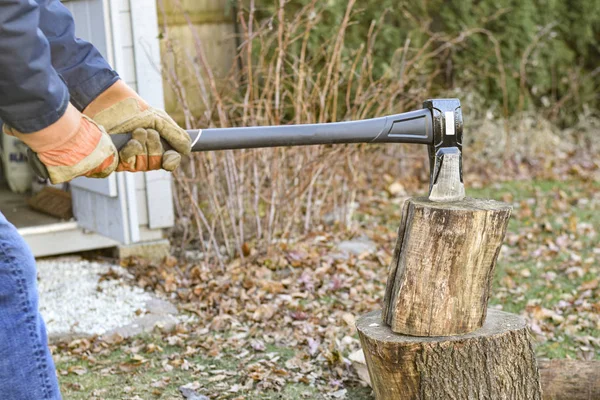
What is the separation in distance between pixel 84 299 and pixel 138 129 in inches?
95.3

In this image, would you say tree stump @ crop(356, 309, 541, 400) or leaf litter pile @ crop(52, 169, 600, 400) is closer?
tree stump @ crop(356, 309, 541, 400)

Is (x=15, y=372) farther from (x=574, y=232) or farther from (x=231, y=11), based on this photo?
(x=231, y=11)

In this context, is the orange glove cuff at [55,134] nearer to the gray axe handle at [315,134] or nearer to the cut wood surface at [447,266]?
the gray axe handle at [315,134]

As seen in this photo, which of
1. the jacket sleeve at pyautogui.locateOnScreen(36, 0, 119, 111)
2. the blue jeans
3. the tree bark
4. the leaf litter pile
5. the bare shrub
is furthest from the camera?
the bare shrub

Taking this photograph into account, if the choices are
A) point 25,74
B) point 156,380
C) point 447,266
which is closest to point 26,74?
point 25,74

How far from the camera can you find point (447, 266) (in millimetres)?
2480

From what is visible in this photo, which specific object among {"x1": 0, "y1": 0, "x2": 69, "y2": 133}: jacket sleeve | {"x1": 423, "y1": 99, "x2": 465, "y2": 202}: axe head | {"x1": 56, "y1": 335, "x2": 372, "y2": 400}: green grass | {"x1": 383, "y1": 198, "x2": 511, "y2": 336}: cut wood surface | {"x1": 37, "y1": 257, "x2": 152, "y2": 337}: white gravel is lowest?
{"x1": 56, "y1": 335, "x2": 372, "y2": 400}: green grass

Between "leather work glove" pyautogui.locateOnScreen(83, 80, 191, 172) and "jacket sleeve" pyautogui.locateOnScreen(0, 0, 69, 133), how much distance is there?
0.41 meters

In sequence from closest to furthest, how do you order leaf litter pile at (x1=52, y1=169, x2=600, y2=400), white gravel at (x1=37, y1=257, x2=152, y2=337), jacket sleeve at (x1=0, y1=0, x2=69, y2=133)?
jacket sleeve at (x1=0, y1=0, x2=69, y2=133) → leaf litter pile at (x1=52, y1=169, x2=600, y2=400) → white gravel at (x1=37, y1=257, x2=152, y2=337)

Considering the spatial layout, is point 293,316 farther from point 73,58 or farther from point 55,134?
point 55,134

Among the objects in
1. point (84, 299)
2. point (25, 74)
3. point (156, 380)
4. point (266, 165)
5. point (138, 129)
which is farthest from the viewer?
point (266, 165)

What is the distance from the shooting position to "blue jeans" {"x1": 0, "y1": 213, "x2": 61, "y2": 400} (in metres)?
1.79

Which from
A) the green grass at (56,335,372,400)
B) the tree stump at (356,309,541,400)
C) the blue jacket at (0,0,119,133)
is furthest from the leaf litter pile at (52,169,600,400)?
the blue jacket at (0,0,119,133)

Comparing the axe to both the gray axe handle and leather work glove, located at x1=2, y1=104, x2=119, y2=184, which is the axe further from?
leather work glove, located at x1=2, y1=104, x2=119, y2=184
